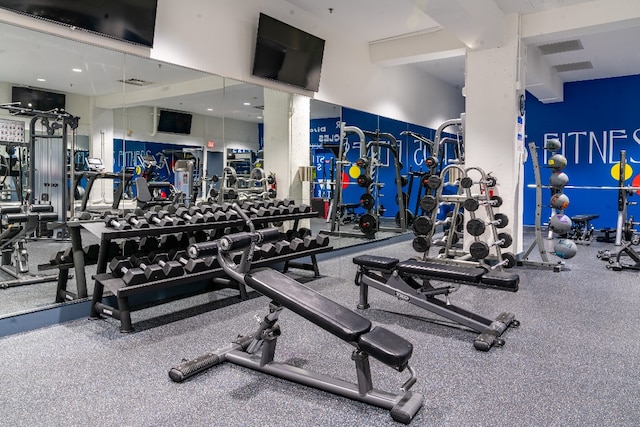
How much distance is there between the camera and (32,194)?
12.1ft

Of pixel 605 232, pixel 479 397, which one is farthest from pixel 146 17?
pixel 605 232

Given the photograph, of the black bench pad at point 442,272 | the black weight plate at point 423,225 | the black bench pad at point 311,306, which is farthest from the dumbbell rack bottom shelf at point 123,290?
the black weight plate at point 423,225

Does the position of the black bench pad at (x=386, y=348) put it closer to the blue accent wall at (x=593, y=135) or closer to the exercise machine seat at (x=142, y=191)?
the exercise machine seat at (x=142, y=191)

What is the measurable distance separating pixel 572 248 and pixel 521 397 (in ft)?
11.6

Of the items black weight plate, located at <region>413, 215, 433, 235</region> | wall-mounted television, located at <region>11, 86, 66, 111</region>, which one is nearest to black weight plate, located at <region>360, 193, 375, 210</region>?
black weight plate, located at <region>413, 215, 433, 235</region>

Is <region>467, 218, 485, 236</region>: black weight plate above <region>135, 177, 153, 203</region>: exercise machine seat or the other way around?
the other way around

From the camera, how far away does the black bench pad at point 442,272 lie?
3.14 metres

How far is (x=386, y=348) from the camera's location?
196 centimetres

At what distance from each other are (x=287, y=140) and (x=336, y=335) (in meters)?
3.79

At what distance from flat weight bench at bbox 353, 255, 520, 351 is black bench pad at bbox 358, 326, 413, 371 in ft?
3.36

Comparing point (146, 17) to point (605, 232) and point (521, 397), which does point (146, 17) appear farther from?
point (605, 232)

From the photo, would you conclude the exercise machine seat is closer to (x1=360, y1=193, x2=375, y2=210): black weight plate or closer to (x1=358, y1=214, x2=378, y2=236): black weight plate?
(x1=360, y1=193, x2=375, y2=210): black weight plate

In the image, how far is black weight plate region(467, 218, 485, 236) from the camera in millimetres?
4828

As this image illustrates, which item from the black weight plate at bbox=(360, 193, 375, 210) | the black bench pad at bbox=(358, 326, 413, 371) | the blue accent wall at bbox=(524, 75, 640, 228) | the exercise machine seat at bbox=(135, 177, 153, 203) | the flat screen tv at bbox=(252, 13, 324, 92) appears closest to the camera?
the black bench pad at bbox=(358, 326, 413, 371)
